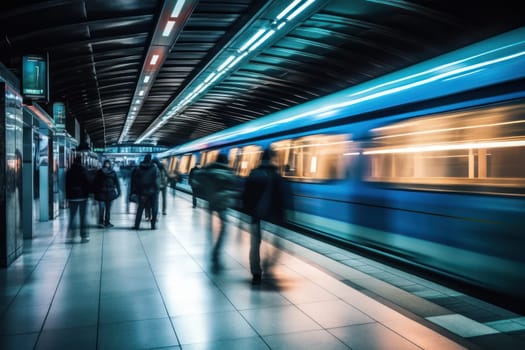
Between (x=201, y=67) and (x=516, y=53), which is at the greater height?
(x=201, y=67)

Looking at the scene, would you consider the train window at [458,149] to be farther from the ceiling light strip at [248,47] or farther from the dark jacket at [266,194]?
the ceiling light strip at [248,47]

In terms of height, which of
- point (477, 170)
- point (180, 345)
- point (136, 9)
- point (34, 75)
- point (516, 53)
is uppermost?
point (136, 9)

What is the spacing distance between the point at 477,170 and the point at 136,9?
750 cm

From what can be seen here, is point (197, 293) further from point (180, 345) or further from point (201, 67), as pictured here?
point (201, 67)

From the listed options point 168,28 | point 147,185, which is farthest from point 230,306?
point 168,28

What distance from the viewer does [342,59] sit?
1484 cm

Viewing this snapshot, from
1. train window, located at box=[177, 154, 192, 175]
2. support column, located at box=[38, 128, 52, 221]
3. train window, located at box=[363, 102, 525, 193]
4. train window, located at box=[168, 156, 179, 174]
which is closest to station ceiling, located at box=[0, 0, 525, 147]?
support column, located at box=[38, 128, 52, 221]

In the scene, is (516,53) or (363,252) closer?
(516,53)

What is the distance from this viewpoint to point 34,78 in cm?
856

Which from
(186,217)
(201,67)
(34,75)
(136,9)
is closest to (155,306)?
(34,75)

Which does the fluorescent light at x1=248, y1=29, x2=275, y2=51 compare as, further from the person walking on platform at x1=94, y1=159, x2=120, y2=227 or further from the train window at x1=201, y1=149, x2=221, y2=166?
the train window at x1=201, y1=149, x2=221, y2=166

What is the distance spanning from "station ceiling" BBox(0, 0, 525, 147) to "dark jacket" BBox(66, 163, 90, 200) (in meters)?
2.53

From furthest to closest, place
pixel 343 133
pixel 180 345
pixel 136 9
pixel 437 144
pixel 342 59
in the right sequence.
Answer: pixel 342 59, pixel 136 9, pixel 343 133, pixel 437 144, pixel 180 345

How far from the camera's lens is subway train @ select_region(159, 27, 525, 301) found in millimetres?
4852
